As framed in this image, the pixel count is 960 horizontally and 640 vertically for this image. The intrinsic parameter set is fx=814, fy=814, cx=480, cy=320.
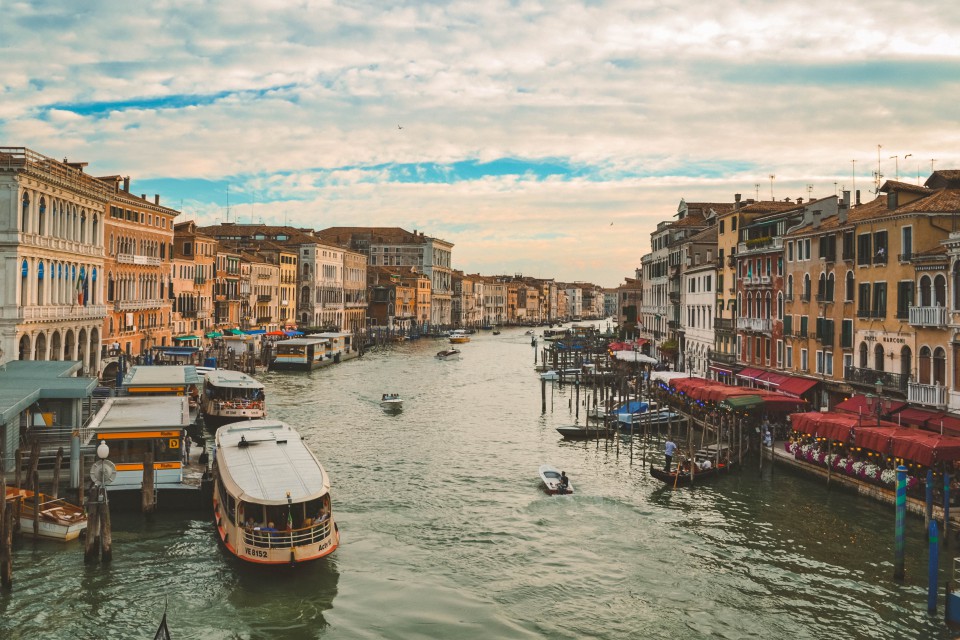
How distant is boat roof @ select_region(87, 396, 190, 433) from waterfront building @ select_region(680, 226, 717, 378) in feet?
82.2

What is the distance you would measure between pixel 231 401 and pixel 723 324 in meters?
21.0

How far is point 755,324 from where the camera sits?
31984 millimetres

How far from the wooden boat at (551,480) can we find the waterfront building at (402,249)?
313 feet

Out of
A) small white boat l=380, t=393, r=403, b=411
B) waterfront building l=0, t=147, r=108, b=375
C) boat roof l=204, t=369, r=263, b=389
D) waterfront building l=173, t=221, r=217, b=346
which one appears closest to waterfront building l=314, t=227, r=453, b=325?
waterfront building l=173, t=221, r=217, b=346

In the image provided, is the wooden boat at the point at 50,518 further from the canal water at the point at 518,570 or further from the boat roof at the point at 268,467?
the boat roof at the point at 268,467

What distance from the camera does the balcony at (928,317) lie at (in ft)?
65.8

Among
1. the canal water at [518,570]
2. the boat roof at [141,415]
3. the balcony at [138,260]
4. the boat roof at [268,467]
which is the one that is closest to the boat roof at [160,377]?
the boat roof at [141,415]

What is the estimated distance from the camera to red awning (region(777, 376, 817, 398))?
87.2ft

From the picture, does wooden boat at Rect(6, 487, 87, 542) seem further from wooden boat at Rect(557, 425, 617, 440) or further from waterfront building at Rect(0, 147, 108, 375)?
wooden boat at Rect(557, 425, 617, 440)

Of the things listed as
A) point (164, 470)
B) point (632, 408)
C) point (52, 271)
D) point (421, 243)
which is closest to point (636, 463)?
point (632, 408)

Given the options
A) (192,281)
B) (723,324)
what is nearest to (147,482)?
(723,324)

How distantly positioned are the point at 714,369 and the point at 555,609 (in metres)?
24.7

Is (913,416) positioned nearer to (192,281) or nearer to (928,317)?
(928,317)

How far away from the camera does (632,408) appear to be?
31.8 m
